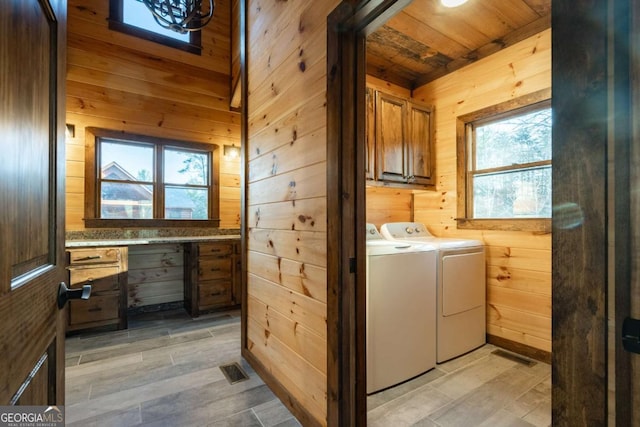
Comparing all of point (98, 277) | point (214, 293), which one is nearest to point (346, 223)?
point (214, 293)

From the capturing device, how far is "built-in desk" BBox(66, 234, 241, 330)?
9.48 feet

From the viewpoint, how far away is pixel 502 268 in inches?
106

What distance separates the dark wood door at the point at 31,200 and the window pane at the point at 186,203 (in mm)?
3175

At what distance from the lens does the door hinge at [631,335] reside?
52 centimetres

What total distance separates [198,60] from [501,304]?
4615 mm

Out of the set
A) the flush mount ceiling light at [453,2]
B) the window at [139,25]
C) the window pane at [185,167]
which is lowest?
the window pane at [185,167]

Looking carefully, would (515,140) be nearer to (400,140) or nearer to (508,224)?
(508,224)

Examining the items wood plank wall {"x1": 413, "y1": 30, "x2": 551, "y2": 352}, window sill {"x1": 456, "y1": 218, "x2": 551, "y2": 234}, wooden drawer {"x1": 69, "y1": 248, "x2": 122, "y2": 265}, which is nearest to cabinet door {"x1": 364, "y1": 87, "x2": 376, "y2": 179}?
wood plank wall {"x1": 413, "y1": 30, "x2": 551, "y2": 352}

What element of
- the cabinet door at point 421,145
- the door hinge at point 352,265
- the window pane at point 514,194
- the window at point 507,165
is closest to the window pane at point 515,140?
the window at point 507,165

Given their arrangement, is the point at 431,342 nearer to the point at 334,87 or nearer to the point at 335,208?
the point at 335,208

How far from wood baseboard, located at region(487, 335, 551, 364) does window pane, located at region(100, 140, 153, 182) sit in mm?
4180

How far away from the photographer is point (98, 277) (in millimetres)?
2941

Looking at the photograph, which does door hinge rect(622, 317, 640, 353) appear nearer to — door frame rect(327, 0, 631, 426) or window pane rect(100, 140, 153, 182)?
door frame rect(327, 0, 631, 426)

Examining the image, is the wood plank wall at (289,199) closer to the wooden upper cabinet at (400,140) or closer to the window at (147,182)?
the wooden upper cabinet at (400,140)
